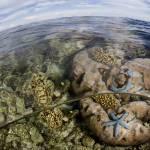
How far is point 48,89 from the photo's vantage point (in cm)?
442

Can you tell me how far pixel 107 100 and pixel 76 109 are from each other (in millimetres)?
309

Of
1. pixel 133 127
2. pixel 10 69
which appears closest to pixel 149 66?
pixel 133 127

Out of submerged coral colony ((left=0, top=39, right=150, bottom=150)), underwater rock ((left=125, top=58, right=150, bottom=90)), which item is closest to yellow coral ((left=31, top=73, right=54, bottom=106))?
submerged coral colony ((left=0, top=39, right=150, bottom=150))

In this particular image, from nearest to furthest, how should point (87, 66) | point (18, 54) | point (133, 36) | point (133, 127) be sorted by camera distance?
point (133, 127) < point (87, 66) < point (18, 54) < point (133, 36)

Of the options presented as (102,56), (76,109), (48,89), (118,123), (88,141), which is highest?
(102,56)

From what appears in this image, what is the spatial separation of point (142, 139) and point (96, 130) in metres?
0.44

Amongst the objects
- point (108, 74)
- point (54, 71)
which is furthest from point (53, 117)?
point (108, 74)

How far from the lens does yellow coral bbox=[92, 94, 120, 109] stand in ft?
14.1

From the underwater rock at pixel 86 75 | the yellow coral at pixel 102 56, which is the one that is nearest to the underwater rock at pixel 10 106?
the underwater rock at pixel 86 75

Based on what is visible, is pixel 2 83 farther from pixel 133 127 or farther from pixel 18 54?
pixel 133 127

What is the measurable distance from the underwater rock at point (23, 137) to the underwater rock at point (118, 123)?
49cm

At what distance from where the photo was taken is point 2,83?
452cm

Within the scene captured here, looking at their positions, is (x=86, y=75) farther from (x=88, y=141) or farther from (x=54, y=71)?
(x=88, y=141)

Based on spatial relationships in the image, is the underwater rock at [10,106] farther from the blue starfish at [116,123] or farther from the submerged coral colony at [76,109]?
the blue starfish at [116,123]
